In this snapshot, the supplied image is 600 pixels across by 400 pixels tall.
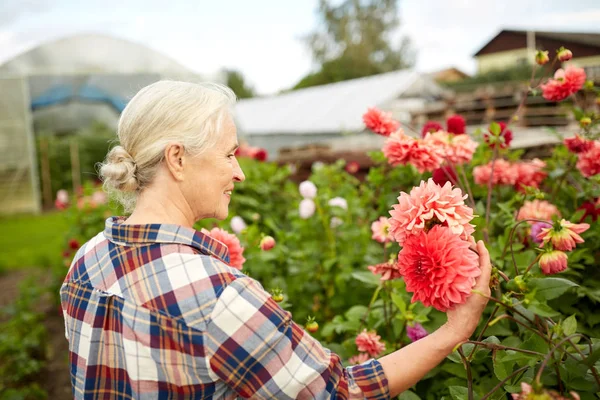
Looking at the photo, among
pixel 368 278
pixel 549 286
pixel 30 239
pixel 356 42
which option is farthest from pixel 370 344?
pixel 356 42

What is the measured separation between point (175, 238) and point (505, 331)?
0.77 metres

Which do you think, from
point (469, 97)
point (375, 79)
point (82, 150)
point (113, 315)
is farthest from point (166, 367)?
point (82, 150)

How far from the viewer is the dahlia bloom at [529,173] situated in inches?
66.5

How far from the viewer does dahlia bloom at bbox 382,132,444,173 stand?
136 cm

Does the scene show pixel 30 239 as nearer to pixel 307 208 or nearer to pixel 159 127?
pixel 307 208

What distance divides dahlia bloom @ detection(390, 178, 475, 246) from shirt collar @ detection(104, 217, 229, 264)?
35cm

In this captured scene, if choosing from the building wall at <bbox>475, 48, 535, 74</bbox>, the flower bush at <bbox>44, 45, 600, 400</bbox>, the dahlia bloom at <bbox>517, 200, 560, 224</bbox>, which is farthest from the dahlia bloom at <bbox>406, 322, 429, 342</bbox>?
the building wall at <bbox>475, 48, 535, 74</bbox>

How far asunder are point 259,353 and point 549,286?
0.66 meters

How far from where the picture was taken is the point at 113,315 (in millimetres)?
899

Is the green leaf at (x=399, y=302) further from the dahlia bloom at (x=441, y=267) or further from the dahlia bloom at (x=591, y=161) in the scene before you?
the dahlia bloom at (x=591, y=161)

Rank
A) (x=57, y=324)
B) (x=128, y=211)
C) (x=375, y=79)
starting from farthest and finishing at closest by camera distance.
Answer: (x=375, y=79)
(x=57, y=324)
(x=128, y=211)

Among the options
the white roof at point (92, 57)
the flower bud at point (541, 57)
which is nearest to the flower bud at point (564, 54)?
the flower bud at point (541, 57)

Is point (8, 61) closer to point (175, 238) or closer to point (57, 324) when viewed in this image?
point (57, 324)

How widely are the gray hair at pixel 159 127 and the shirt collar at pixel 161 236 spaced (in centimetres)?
10
